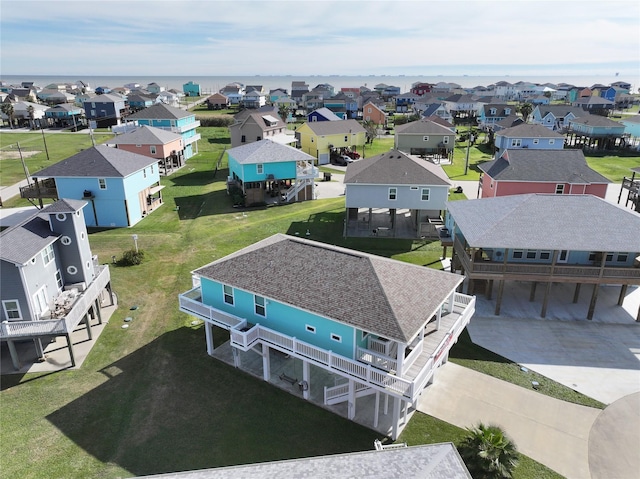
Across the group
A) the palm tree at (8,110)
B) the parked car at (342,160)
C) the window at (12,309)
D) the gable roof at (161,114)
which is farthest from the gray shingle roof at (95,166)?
the palm tree at (8,110)

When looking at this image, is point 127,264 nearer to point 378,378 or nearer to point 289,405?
point 289,405

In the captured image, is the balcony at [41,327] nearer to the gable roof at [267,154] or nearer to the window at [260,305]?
the window at [260,305]

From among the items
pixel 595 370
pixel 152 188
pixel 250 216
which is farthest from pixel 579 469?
pixel 152 188

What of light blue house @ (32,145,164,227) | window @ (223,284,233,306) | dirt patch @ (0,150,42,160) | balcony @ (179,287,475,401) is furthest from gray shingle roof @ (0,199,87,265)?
dirt patch @ (0,150,42,160)

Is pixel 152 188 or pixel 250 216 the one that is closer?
pixel 250 216

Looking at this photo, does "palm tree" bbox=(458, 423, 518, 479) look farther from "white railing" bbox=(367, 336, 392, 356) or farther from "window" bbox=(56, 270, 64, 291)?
"window" bbox=(56, 270, 64, 291)

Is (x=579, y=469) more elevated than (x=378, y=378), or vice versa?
(x=378, y=378)

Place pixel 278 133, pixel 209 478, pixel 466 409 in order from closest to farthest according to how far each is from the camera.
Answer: pixel 209 478 → pixel 466 409 → pixel 278 133

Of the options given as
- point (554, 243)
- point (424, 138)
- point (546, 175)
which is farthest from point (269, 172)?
point (424, 138)
